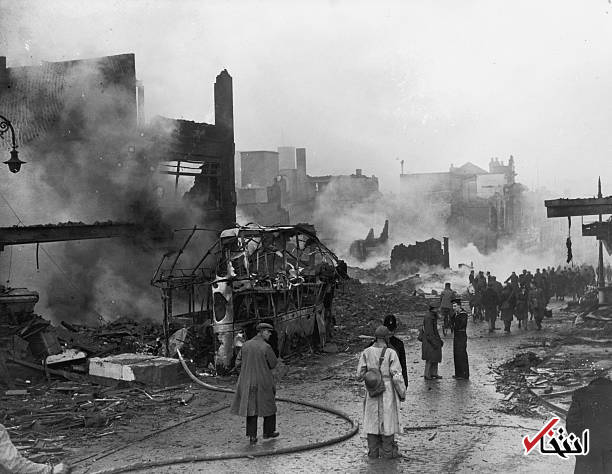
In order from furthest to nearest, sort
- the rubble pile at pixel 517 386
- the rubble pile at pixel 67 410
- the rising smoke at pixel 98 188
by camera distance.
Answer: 1. the rising smoke at pixel 98 188
2. the rubble pile at pixel 517 386
3. the rubble pile at pixel 67 410

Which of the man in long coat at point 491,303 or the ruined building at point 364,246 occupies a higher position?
the ruined building at point 364,246

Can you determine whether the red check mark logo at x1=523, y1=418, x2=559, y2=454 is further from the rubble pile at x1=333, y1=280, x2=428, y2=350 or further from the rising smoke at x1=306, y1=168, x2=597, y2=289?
the rising smoke at x1=306, y1=168, x2=597, y2=289

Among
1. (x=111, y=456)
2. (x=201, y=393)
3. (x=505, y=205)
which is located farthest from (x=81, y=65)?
(x=505, y=205)

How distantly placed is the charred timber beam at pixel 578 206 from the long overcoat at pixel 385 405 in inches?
379

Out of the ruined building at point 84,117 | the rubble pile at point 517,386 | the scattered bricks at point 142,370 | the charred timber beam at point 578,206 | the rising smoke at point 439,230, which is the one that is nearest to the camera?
the rubble pile at point 517,386

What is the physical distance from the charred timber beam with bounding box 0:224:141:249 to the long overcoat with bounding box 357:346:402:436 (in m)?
11.5

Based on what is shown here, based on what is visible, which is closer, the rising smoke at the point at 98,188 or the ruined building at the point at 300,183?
the rising smoke at the point at 98,188

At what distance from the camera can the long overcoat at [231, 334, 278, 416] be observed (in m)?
8.31

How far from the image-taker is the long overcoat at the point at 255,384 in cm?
831

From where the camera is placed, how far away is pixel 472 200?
6475cm

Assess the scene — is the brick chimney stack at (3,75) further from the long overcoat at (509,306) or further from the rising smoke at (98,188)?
the long overcoat at (509,306)

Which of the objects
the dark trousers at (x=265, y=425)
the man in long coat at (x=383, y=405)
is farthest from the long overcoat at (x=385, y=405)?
the dark trousers at (x=265, y=425)

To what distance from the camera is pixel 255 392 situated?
328 inches

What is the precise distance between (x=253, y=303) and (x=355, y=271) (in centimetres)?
3347
